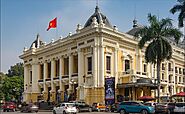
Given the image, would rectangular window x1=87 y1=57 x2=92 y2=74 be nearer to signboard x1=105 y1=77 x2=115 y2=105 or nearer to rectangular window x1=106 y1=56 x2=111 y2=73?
rectangular window x1=106 y1=56 x2=111 y2=73

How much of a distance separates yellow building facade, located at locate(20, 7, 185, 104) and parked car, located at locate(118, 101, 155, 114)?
16.1 m

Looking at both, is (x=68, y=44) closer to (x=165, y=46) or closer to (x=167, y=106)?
(x=165, y=46)

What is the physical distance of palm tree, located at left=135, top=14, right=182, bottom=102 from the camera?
4359 cm

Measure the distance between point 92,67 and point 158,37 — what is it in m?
13.5

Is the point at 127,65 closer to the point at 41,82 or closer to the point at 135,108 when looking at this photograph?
the point at 41,82

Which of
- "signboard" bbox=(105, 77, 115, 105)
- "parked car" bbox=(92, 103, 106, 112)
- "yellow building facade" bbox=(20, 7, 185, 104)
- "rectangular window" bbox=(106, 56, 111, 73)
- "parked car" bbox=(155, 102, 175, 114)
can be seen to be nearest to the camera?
"parked car" bbox=(155, 102, 175, 114)

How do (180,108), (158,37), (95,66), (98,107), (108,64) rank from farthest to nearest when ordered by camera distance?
1. (108,64)
2. (95,66)
3. (98,107)
4. (158,37)
5. (180,108)

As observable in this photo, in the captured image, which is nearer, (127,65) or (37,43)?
(127,65)

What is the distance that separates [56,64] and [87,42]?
1216 centimetres

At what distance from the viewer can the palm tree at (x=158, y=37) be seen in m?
43.6

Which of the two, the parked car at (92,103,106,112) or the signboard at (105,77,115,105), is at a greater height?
the signboard at (105,77,115,105)

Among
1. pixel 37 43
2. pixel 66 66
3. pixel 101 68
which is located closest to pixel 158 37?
pixel 101 68

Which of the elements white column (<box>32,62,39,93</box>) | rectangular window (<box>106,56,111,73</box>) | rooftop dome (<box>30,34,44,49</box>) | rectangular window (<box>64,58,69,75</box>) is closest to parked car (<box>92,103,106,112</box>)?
rectangular window (<box>106,56,111,73</box>)

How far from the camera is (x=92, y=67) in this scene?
53750 millimetres
